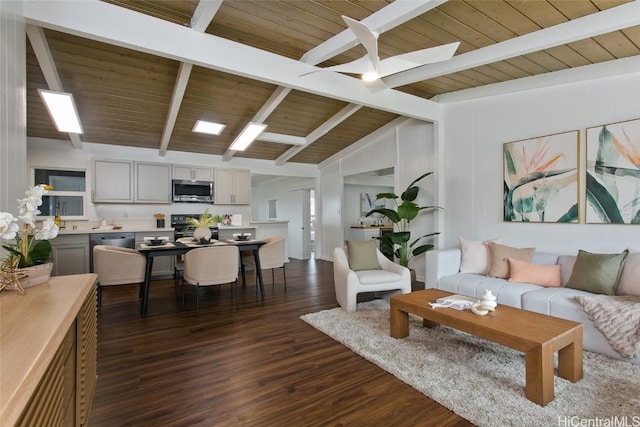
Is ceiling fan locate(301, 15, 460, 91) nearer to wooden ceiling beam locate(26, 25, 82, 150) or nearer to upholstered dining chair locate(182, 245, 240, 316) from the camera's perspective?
upholstered dining chair locate(182, 245, 240, 316)

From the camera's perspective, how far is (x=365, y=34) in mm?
2188

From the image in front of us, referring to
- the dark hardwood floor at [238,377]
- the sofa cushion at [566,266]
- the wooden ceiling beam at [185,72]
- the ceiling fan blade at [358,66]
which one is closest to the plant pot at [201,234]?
the dark hardwood floor at [238,377]

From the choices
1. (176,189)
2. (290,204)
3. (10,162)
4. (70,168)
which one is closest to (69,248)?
(70,168)

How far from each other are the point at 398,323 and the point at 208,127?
4192mm

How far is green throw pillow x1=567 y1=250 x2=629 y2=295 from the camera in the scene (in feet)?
9.55

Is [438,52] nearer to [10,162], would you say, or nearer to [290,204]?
[10,162]

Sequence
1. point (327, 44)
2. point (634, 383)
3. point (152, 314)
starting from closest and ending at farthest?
point (634, 383)
point (327, 44)
point (152, 314)

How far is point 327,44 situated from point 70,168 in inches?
195

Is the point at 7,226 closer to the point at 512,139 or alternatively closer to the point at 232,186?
the point at 512,139

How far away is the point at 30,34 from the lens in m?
2.86

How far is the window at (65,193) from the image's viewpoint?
5.40 meters

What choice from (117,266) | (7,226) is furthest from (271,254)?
(7,226)

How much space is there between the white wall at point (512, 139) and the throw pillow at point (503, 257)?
0.40m

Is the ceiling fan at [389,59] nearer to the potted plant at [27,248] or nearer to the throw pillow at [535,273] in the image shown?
the potted plant at [27,248]
